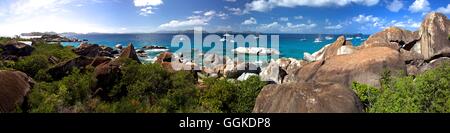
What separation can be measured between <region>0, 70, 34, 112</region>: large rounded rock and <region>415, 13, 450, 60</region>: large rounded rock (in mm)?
23033

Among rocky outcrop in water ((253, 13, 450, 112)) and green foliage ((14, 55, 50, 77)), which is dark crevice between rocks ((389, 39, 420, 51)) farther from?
green foliage ((14, 55, 50, 77))

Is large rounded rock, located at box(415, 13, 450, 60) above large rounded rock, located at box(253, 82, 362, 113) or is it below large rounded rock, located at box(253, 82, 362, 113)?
above

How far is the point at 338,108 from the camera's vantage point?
10703 millimetres

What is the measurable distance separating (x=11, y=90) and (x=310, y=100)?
8431mm

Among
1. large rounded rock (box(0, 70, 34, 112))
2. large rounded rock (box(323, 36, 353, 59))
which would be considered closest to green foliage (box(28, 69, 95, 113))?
Result: large rounded rock (box(0, 70, 34, 112))

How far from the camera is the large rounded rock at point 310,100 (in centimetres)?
1066

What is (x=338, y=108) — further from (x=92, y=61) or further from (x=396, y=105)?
(x=92, y=61)

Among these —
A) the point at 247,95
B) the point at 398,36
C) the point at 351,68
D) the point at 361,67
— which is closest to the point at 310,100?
the point at 247,95

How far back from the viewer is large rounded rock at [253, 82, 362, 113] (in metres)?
10.7

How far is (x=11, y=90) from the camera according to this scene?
12414mm
